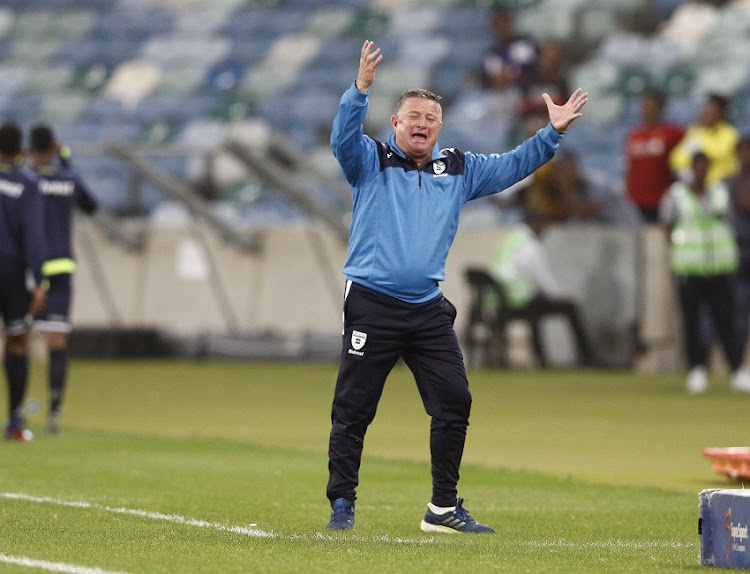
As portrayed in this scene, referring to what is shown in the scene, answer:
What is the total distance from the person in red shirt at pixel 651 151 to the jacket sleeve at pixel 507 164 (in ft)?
44.3

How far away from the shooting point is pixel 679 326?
21312 millimetres

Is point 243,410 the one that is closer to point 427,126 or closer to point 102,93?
point 427,126

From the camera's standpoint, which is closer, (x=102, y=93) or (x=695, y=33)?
(x=695, y=33)

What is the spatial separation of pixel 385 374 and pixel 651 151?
1420 centimetres

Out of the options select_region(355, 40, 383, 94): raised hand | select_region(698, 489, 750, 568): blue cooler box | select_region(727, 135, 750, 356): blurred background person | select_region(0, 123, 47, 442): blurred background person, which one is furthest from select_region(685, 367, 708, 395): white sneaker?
select_region(698, 489, 750, 568): blue cooler box

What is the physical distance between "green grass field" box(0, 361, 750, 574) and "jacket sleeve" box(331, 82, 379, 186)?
1.63m

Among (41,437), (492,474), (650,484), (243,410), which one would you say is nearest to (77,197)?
(41,437)

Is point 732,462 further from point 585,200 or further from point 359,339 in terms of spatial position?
point 585,200

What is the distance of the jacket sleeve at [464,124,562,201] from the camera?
7691 mm

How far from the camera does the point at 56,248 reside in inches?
502

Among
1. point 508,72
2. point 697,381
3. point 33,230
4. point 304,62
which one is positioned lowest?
point 697,381

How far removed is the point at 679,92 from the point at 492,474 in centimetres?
1510

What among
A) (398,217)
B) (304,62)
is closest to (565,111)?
(398,217)

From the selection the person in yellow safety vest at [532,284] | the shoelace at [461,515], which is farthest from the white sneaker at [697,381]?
the shoelace at [461,515]
